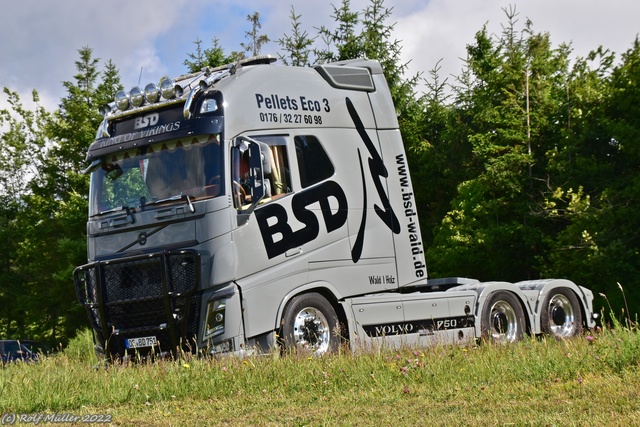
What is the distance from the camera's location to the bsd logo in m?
10.6

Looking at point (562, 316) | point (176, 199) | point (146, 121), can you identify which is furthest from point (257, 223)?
point (562, 316)

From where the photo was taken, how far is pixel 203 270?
989 centimetres

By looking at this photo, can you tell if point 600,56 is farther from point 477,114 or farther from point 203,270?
point 203,270

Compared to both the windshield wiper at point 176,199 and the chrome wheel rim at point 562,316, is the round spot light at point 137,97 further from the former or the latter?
the chrome wheel rim at point 562,316

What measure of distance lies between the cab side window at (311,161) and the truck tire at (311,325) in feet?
4.73

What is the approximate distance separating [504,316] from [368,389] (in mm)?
5663

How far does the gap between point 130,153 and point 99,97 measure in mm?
30316

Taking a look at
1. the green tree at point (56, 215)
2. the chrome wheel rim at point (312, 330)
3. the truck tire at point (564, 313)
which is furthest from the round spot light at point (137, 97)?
the green tree at point (56, 215)

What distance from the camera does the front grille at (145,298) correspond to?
999cm

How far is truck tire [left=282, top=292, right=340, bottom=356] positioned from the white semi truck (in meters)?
0.02

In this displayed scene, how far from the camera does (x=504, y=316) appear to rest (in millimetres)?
12836

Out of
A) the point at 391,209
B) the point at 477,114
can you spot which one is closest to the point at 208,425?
the point at 391,209

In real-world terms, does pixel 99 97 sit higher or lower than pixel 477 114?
higher

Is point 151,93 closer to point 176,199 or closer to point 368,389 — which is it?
point 176,199
